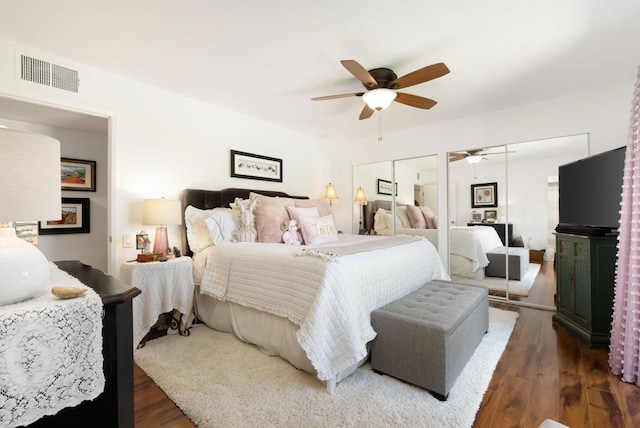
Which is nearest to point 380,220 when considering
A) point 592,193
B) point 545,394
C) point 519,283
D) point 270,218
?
point 519,283

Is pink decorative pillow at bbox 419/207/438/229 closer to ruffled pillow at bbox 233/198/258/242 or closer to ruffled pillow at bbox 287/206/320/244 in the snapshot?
ruffled pillow at bbox 287/206/320/244

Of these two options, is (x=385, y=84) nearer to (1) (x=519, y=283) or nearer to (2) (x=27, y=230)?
(1) (x=519, y=283)

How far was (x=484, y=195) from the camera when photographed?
4016 millimetres

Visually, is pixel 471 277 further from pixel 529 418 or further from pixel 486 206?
pixel 529 418

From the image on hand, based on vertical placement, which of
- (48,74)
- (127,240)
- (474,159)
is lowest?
(127,240)

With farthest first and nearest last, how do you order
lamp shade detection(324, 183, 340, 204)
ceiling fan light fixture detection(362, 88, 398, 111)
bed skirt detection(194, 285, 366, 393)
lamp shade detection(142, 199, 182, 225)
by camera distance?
lamp shade detection(324, 183, 340, 204)
lamp shade detection(142, 199, 182, 225)
ceiling fan light fixture detection(362, 88, 398, 111)
bed skirt detection(194, 285, 366, 393)

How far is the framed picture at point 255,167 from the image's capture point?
3762mm

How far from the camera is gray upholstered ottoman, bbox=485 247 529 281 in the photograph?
12.4 feet

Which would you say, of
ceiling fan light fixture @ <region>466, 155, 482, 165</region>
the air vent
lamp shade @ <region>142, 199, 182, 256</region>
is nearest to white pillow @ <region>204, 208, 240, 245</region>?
lamp shade @ <region>142, 199, 182, 256</region>

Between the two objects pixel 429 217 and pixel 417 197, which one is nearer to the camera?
pixel 429 217

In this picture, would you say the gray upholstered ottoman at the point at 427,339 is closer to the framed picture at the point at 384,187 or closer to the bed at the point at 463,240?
the bed at the point at 463,240

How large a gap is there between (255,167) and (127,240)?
1740mm

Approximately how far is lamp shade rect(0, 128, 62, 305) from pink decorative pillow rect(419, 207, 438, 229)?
418 cm

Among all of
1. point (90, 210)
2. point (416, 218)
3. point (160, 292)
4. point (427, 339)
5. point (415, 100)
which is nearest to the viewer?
point (427, 339)
